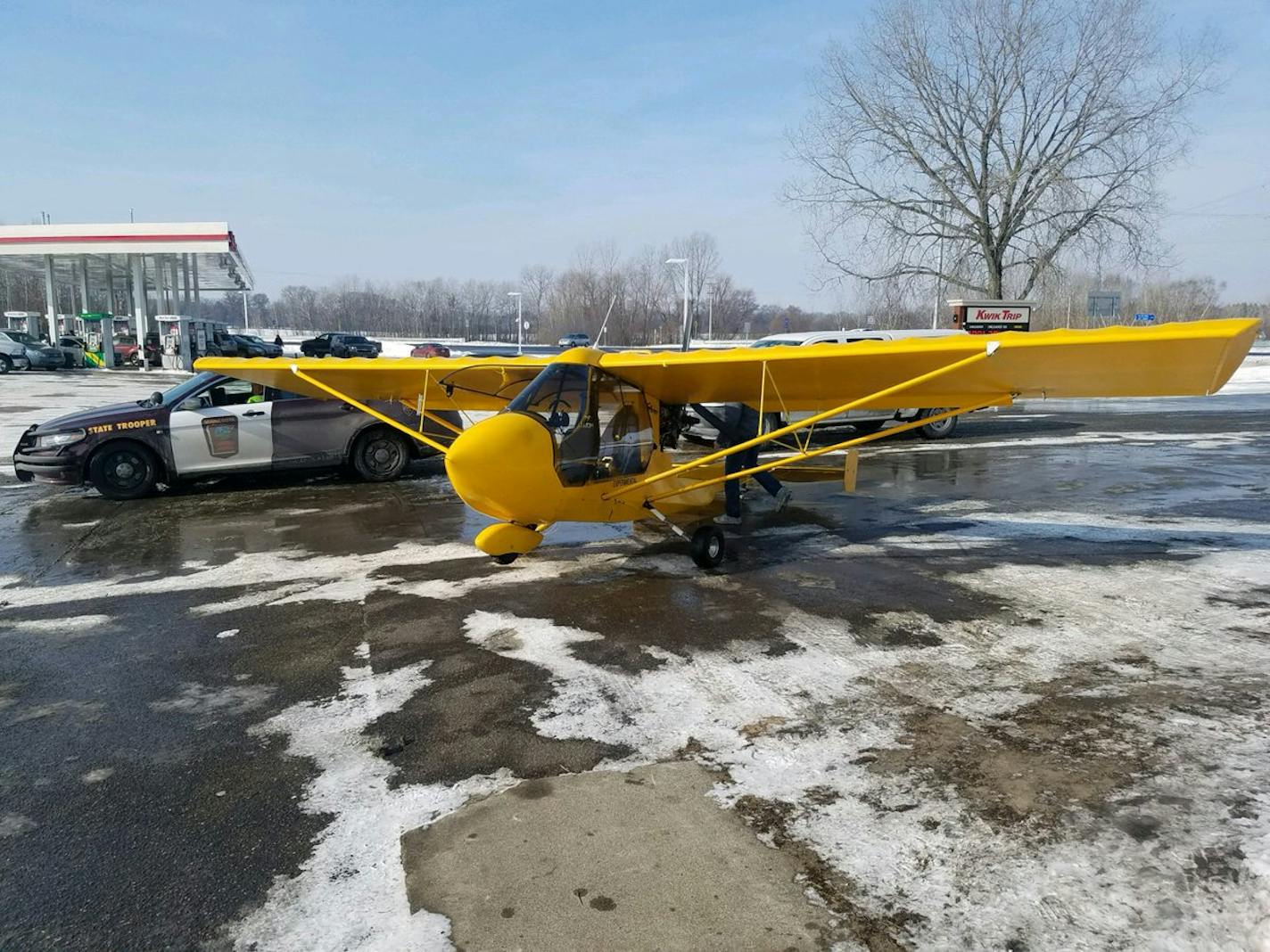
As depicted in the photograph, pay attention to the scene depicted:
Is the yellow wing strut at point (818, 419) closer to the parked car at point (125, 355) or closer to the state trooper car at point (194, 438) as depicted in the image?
the state trooper car at point (194, 438)

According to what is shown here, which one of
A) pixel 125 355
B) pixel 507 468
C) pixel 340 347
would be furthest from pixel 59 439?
pixel 340 347

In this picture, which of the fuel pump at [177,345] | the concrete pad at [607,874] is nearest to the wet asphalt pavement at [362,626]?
the concrete pad at [607,874]

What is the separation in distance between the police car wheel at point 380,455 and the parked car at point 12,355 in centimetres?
3127

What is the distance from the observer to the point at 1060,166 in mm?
24281

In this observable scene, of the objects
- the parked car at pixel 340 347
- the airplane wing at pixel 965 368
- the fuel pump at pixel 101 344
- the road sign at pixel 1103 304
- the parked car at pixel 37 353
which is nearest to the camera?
the airplane wing at pixel 965 368

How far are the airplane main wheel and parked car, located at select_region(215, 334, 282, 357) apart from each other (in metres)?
35.3

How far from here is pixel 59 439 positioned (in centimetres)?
1026

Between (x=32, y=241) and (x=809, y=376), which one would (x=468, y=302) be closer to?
(x=32, y=241)

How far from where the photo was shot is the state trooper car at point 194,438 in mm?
10281

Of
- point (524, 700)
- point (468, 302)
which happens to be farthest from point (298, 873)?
point (468, 302)

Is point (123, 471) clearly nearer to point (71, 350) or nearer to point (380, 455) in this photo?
point (380, 455)

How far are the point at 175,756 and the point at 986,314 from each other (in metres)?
23.5

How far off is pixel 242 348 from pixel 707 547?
39.9 m

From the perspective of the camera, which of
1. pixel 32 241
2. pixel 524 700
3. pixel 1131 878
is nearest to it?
pixel 1131 878
